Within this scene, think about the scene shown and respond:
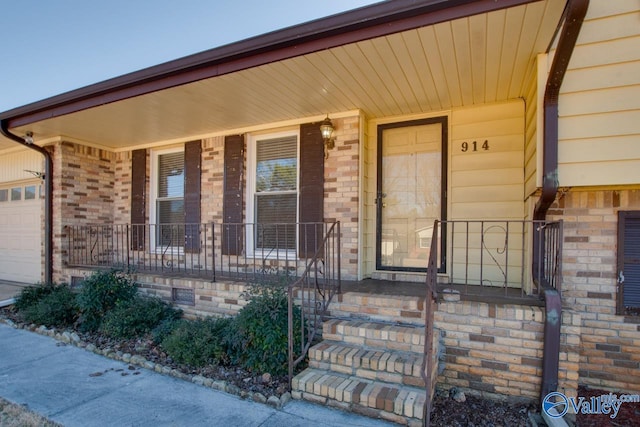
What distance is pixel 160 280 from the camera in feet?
15.3

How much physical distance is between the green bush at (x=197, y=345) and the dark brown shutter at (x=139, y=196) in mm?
2915

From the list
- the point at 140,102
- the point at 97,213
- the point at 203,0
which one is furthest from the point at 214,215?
the point at 203,0

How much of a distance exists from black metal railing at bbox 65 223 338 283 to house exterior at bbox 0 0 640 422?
0.13 ft

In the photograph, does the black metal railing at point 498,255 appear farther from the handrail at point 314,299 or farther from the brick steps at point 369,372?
the handrail at point 314,299

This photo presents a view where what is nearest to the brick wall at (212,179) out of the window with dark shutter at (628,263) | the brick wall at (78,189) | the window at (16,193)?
the brick wall at (78,189)

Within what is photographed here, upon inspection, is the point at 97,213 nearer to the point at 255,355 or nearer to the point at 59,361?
the point at 59,361

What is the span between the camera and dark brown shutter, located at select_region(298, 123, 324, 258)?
4.45 metres

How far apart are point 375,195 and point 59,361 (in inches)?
158

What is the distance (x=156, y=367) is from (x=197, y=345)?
1.38 ft

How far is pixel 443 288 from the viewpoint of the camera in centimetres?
344

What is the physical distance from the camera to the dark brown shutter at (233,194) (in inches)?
197

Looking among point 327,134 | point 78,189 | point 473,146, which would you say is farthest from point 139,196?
point 473,146

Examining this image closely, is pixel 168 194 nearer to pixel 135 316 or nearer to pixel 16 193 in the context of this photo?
pixel 135 316

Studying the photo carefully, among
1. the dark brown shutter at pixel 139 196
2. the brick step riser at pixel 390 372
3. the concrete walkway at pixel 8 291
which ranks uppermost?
the dark brown shutter at pixel 139 196
